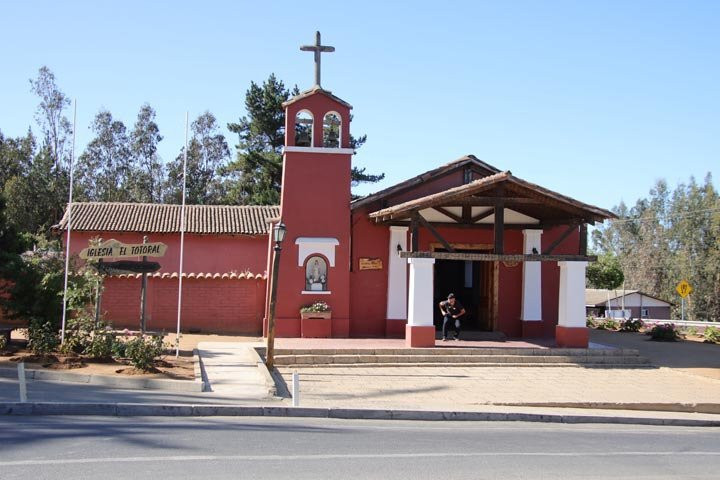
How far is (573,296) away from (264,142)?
25573 mm

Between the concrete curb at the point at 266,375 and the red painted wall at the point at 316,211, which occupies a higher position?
the red painted wall at the point at 316,211

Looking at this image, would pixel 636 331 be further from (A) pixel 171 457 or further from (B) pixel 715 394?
(A) pixel 171 457

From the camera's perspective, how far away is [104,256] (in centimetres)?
1575

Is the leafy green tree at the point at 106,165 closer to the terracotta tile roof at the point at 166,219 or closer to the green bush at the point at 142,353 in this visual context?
the terracotta tile roof at the point at 166,219

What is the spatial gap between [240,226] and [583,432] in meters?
19.8

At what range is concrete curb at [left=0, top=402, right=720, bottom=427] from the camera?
9.91 meters

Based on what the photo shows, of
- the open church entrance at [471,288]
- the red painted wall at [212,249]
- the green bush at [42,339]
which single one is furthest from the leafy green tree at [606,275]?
the green bush at [42,339]

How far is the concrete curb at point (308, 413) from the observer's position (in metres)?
9.91

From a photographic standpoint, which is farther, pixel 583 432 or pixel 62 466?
pixel 583 432

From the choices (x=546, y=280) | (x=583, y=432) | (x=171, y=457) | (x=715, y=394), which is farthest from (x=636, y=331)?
(x=171, y=457)

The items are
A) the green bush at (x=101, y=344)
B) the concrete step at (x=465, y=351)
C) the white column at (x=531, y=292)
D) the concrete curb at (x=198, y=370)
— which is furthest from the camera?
the white column at (x=531, y=292)

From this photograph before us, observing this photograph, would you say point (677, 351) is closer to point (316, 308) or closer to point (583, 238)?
point (583, 238)

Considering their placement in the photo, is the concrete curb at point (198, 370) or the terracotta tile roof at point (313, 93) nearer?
the concrete curb at point (198, 370)

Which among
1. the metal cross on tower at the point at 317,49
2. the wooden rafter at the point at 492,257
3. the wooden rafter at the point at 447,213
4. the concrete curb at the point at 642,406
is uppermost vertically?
the metal cross on tower at the point at 317,49
